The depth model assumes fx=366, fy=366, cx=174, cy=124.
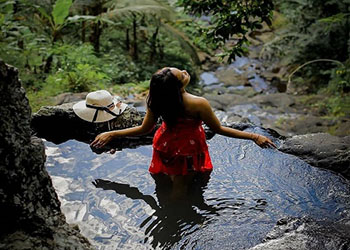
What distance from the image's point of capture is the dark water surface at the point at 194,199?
260 centimetres

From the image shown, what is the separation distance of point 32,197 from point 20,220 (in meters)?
0.12

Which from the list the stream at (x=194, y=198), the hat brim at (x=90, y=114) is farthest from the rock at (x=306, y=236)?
the hat brim at (x=90, y=114)

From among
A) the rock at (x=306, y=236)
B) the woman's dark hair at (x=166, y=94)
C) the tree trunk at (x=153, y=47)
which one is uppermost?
the woman's dark hair at (x=166, y=94)

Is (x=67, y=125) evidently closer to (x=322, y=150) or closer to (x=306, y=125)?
(x=322, y=150)

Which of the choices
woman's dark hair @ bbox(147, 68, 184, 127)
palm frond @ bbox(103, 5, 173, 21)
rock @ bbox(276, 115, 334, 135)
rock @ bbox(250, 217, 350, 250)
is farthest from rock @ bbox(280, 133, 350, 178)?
palm frond @ bbox(103, 5, 173, 21)

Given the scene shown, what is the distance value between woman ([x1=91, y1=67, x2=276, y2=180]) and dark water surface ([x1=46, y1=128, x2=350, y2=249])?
238mm

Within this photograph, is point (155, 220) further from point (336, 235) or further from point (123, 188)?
point (336, 235)

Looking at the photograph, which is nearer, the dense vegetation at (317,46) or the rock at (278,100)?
the dense vegetation at (317,46)

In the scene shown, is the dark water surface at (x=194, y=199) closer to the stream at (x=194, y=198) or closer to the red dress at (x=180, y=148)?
the stream at (x=194, y=198)

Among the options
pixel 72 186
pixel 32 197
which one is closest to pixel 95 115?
pixel 72 186

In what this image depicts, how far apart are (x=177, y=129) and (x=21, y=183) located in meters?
1.43

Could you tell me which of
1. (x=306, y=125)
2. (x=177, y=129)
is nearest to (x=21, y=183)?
(x=177, y=129)

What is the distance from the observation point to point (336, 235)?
7.49 feet

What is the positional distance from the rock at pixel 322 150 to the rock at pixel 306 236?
35.5 inches
